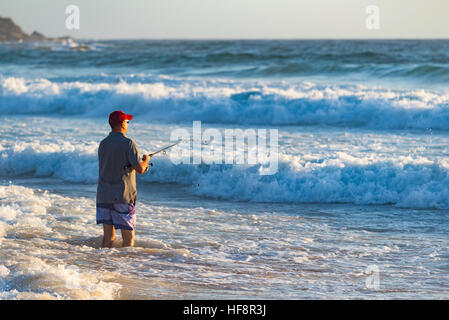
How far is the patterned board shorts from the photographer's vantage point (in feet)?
20.1

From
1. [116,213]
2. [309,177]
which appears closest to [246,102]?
[309,177]

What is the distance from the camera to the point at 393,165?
1074 cm

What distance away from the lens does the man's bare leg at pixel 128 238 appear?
6.57 metres

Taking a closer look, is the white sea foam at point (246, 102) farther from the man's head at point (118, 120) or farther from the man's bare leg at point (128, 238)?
the man's head at point (118, 120)

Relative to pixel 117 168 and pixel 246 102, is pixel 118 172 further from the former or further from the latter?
pixel 246 102

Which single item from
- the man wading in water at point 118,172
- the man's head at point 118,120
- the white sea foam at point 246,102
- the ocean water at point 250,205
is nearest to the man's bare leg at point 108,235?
the ocean water at point 250,205

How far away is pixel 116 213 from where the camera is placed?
617cm

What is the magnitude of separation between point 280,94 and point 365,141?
24.7 feet

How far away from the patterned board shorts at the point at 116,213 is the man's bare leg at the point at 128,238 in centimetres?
31

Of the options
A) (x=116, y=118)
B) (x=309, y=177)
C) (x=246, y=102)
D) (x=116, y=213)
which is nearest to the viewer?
(x=116, y=118)

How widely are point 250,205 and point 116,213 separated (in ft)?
12.2

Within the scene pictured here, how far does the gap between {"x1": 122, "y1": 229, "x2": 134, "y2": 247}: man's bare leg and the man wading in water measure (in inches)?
9.3

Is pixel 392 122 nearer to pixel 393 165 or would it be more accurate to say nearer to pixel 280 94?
pixel 280 94

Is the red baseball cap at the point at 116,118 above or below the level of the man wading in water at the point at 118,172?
above
